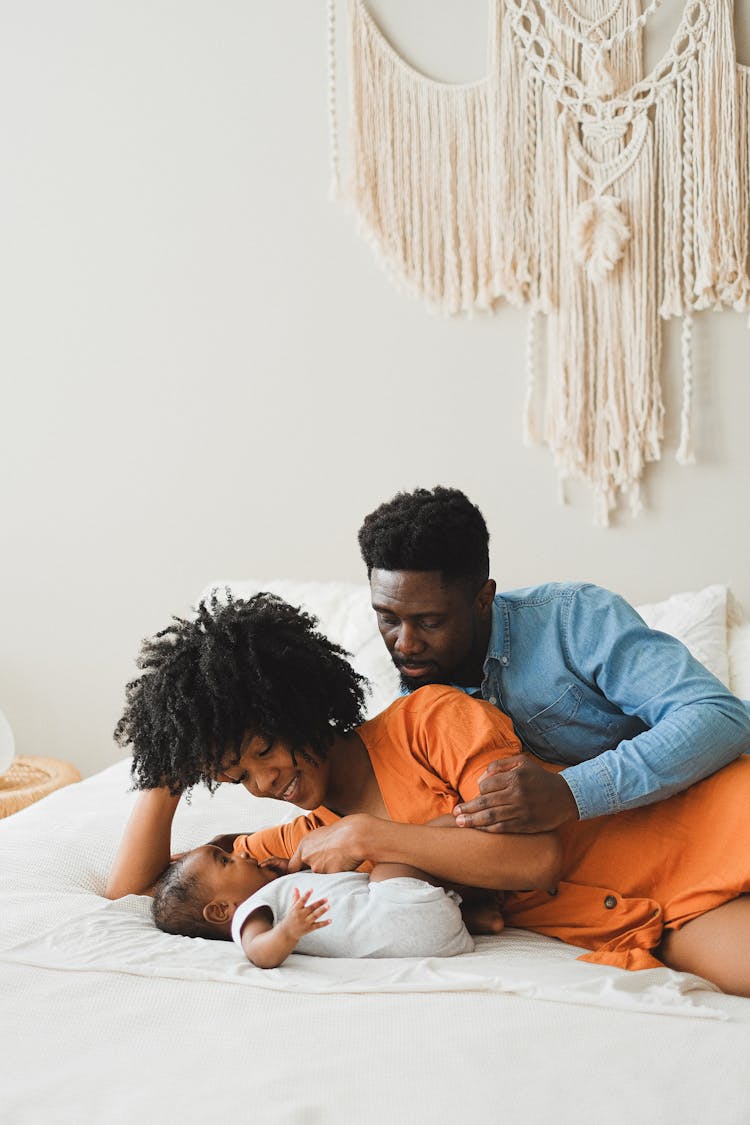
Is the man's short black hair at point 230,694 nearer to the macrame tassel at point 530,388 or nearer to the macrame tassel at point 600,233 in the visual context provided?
the macrame tassel at point 530,388

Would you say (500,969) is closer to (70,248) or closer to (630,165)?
(630,165)

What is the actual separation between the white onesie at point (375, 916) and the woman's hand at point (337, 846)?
0.02 metres

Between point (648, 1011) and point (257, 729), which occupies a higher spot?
point (257, 729)

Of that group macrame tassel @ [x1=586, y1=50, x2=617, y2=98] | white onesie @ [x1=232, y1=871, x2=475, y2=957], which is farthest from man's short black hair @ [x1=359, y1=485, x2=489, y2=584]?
macrame tassel @ [x1=586, y1=50, x2=617, y2=98]

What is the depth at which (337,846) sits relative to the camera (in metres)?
1.30

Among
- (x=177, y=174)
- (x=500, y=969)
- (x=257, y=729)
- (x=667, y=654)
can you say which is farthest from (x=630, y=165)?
(x=500, y=969)

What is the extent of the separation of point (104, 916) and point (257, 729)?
29 centimetres

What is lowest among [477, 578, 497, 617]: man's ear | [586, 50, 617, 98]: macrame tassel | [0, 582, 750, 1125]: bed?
[0, 582, 750, 1125]: bed

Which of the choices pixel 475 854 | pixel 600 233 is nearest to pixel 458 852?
pixel 475 854

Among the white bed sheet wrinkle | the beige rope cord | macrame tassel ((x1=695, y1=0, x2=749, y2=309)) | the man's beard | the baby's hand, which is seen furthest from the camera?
the beige rope cord

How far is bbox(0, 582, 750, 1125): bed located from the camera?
0.91m

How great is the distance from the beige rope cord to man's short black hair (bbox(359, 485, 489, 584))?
1.12 meters

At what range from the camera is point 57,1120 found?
0.90 meters

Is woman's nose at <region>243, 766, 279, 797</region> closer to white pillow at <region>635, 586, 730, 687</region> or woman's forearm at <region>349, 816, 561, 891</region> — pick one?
woman's forearm at <region>349, 816, 561, 891</region>
